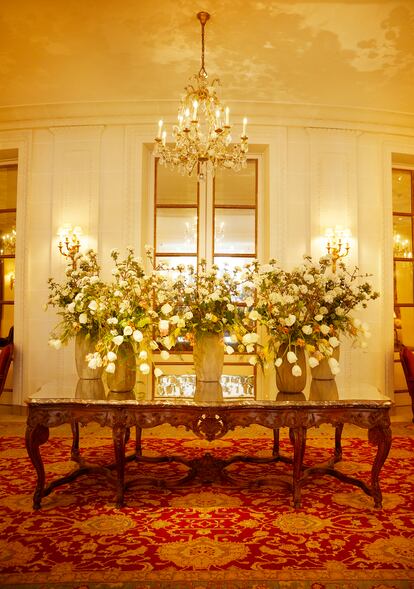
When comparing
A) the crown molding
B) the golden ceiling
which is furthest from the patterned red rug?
the crown molding

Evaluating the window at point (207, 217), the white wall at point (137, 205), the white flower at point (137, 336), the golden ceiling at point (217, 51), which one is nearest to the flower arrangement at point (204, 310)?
the white flower at point (137, 336)

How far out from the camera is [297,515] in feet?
9.89

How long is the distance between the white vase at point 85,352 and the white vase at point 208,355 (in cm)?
67

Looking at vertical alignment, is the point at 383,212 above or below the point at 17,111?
below

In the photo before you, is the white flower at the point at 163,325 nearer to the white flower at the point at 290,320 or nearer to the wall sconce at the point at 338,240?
the white flower at the point at 290,320

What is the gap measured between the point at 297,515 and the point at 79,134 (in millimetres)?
5234

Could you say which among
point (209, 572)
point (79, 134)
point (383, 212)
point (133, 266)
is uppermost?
point (79, 134)

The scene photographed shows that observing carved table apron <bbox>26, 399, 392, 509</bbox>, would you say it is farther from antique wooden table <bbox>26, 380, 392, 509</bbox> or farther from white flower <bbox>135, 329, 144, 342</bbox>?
white flower <bbox>135, 329, 144, 342</bbox>

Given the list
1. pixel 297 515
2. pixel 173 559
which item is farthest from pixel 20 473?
pixel 297 515

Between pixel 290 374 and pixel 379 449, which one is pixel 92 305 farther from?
pixel 379 449

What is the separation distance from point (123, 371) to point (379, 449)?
64.6 inches

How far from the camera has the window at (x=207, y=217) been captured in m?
6.54

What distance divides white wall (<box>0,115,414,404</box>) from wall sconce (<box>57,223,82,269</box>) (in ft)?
0.44

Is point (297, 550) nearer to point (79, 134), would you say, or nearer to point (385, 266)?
point (385, 266)
